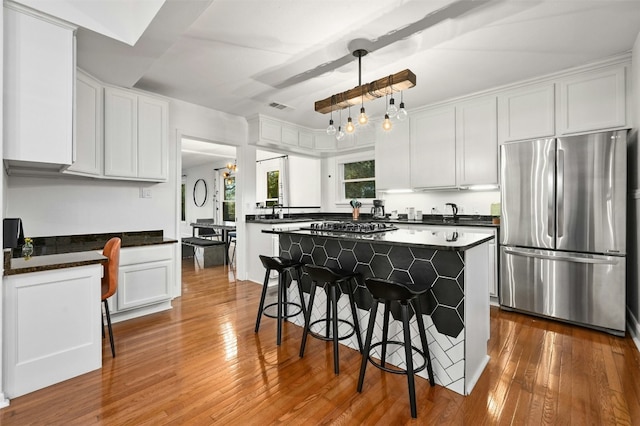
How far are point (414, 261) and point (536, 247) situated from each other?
1.87 meters

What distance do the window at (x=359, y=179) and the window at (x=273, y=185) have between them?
219 centimetres

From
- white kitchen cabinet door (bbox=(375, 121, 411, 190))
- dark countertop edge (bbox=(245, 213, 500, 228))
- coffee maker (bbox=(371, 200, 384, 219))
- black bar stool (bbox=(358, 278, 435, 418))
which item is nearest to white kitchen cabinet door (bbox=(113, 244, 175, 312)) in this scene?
dark countertop edge (bbox=(245, 213, 500, 228))

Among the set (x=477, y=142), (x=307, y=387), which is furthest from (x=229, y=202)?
(x=307, y=387)

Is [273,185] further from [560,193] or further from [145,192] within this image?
[560,193]

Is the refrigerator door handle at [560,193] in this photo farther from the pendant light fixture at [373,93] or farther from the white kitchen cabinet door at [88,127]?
the white kitchen cabinet door at [88,127]

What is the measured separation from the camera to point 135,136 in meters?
3.50

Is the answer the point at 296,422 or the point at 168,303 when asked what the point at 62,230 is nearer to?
the point at 168,303

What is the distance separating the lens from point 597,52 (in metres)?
2.95

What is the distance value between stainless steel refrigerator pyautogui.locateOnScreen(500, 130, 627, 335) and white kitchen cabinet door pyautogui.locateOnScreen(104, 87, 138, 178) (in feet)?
13.6

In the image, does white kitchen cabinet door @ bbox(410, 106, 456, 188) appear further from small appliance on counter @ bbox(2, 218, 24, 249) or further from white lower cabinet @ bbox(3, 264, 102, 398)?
small appliance on counter @ bbox(2, 218, 24, 249)

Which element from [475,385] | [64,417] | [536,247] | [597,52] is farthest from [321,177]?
[64,417]

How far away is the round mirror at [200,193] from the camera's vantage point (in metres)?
10.1

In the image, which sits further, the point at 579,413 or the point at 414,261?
the point at 414,261

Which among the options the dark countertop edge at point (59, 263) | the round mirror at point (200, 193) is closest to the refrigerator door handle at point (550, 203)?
the dark countertop edge at point (59, 263)
